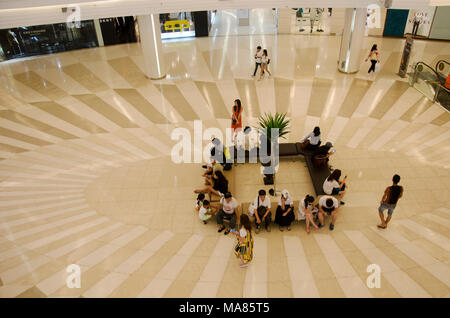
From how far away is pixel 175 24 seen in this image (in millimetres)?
17391

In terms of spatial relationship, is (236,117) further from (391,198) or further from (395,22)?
(395,22)

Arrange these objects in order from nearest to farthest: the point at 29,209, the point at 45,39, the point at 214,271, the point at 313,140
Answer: the point at 214,271, the point at 29,209, the point at 313,140, the point at 45,39

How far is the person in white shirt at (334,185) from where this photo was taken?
255 inches

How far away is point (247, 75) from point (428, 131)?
6.41m

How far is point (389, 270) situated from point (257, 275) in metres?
1.93

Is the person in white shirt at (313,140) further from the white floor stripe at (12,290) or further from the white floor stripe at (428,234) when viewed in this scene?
the white floor stripe at (12,290)

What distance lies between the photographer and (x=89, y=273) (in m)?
5.01

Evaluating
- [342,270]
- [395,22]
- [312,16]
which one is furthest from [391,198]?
[312,16]

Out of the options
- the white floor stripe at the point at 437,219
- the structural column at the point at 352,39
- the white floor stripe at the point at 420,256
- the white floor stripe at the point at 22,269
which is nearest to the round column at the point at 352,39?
the structural column at the point at 352,39

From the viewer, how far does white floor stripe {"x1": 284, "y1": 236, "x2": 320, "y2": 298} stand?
4586mm

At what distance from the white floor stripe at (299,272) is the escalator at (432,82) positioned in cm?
746

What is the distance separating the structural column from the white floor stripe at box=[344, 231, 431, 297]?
8.50 m
